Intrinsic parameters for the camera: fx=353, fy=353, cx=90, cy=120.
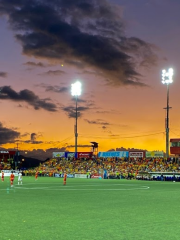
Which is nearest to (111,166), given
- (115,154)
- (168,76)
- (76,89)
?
(115,154)

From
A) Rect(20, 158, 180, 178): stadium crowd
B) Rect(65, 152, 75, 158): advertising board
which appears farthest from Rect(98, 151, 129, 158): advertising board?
Rect(65, 152, 75, 158): advertising board

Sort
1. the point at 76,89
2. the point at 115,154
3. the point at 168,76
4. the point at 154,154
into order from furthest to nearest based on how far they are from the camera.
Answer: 1. the point at 115,154
2. the point at 154,154
3. the point at 76,89
4. the point at 168,76

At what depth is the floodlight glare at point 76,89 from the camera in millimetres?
79125

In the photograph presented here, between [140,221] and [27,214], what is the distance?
543 cm

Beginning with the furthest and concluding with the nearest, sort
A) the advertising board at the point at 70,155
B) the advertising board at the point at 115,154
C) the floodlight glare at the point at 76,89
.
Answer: the advertising board at the point at 70,155 < the advertising board at the point at 115,154 < the floodlight glare at the point at 76,89

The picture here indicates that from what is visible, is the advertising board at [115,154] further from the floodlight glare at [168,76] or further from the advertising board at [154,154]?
the floodlight glare at [168,76]

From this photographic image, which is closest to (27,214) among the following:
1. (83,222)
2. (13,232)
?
(83,222)

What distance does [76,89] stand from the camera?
79.6 meters

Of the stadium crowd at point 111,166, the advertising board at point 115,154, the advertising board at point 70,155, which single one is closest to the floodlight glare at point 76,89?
the stadium crowd at point 111,166

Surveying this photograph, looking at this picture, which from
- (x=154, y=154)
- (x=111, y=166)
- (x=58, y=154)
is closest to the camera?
(x=111, y=166)

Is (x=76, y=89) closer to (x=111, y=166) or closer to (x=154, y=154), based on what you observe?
(x=111, y=166)

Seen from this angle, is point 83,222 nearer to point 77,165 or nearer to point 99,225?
point 99,225

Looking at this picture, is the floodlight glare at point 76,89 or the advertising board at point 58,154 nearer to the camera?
the floodlight glare at point 76,89

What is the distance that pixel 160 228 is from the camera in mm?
12789
